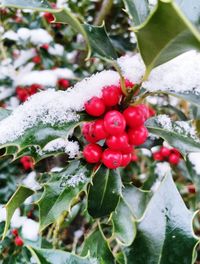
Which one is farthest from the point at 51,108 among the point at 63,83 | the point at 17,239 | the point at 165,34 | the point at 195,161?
the point at 63,83

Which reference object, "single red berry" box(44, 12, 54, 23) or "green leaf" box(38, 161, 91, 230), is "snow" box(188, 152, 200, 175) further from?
"single red berry" box(44, 12, 54, 23)

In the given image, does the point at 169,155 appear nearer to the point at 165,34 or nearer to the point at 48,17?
the point at 48,17

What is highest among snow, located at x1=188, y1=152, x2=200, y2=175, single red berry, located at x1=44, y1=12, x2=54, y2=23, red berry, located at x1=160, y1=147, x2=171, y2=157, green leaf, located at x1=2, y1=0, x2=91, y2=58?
green leaf, located at x1=2, y1=0, x2=91, y2=58

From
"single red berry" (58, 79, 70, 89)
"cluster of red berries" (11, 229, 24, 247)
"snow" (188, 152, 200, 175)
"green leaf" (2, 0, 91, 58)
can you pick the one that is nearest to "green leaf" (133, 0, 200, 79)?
"green leaf" (2, 0, 91, 58)

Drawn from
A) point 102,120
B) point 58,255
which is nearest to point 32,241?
point 102,120

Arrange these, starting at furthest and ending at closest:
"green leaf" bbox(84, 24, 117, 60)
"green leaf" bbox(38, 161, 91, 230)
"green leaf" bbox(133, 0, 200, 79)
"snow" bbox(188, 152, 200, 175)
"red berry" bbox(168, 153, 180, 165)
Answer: "red berry" bbox(168, 153, 180, 165) < "snow" bbox(188, 152, 200, 175) < "green leaf" bbox(38, 161, 91, 230) < "green leaf" bbox(84, 24, 117, 60) < "green leaf" bbox(133, 0, 200, 79)

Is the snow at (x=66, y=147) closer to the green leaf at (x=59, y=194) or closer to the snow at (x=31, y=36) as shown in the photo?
the green leaf at (x=59, y=194)
